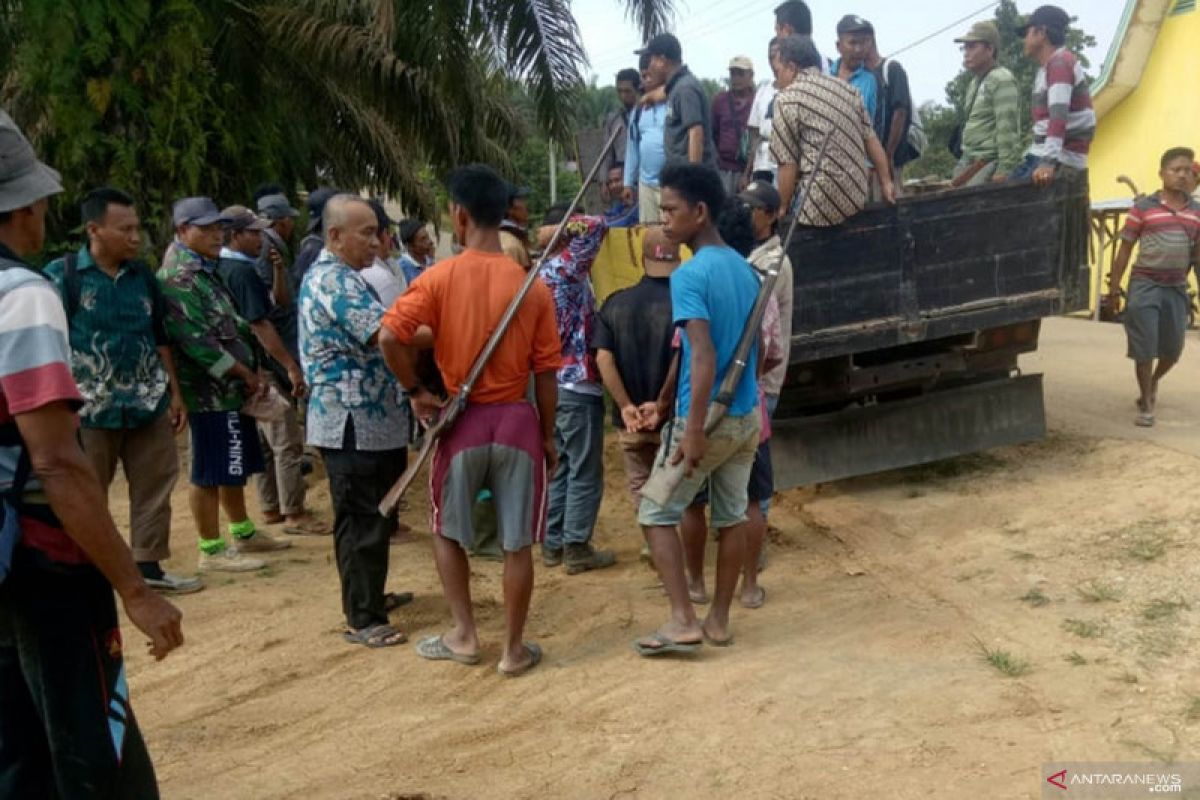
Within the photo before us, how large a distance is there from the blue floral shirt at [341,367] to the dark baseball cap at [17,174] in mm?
2068

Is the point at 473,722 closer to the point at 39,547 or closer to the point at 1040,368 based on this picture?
the point at 39,547

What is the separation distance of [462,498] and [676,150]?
3.53 m

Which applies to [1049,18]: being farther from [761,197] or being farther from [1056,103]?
[761,197]

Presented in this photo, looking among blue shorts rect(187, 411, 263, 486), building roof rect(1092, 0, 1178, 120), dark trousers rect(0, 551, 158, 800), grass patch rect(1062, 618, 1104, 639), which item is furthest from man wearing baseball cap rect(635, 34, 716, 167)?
building roof rect(1092, 0, 1178, 120)

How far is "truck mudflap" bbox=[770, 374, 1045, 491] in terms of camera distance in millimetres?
6445

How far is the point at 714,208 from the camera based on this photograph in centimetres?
436

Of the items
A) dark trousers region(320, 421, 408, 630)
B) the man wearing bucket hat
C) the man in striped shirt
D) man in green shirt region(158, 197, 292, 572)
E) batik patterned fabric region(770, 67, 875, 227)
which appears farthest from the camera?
the man in striped shirt

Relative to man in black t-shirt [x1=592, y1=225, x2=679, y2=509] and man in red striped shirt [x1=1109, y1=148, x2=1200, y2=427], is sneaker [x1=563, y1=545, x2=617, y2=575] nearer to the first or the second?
man in black t-shirt [x1=592, y1=225, x2=679, y2=509]

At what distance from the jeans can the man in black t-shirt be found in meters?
0.62

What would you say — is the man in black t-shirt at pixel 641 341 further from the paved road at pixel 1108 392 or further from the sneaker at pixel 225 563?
the paved road at pixel 1108 392

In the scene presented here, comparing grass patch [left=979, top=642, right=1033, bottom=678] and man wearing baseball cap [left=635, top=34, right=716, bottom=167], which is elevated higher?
man wearing baseball cap [left=635, top=34, right=716, bottom=167]

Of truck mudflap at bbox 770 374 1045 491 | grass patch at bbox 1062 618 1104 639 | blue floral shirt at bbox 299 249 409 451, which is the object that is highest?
blue floral shirt at bbox 299 249 409 451

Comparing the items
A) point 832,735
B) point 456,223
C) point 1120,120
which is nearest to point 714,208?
point 456,223

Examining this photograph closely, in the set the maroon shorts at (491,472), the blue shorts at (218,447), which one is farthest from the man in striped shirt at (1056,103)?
the blue shorts at (218,447)
